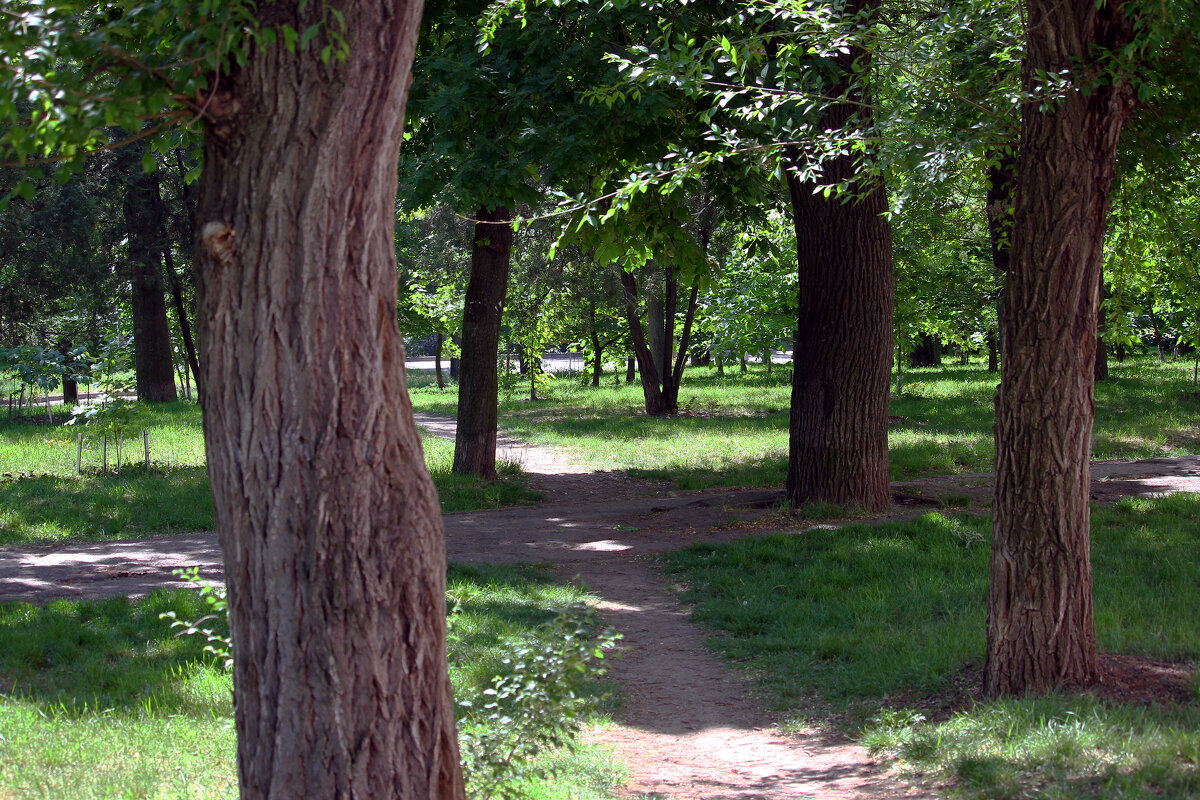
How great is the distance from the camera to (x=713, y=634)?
6.92 metres

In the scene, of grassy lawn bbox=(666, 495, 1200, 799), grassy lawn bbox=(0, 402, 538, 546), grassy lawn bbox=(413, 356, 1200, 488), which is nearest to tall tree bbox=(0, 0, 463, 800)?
grassy lawn bbox=(666, 495, 1200, 799)

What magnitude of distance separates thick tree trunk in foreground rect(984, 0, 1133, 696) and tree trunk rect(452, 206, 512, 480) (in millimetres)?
8976

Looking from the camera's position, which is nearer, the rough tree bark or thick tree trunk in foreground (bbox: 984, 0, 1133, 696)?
thick tree trunk in foreground (bbox: 984, 0, 1133, 696)

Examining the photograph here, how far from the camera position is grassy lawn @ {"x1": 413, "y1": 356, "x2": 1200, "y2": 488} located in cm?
1536

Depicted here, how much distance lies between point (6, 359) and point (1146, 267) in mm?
21008

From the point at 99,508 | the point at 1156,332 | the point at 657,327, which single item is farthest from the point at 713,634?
the point at 1156,332

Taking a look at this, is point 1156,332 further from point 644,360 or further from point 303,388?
point 303,388

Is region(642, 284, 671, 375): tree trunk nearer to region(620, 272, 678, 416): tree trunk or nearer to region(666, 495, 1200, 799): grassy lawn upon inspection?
region(620, 272, 678, 416): tree trunk

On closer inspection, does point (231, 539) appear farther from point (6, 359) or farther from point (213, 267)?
point (6, 359)

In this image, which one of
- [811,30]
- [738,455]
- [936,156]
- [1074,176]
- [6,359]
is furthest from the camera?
[6,359]

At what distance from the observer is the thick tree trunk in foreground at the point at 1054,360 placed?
4633 mm

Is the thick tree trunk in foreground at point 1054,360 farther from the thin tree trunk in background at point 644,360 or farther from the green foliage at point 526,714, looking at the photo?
the thin tree trunk in background at point 644,360

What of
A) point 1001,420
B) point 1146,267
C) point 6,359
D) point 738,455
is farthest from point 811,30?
point 6,359

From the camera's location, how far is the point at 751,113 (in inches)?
228
